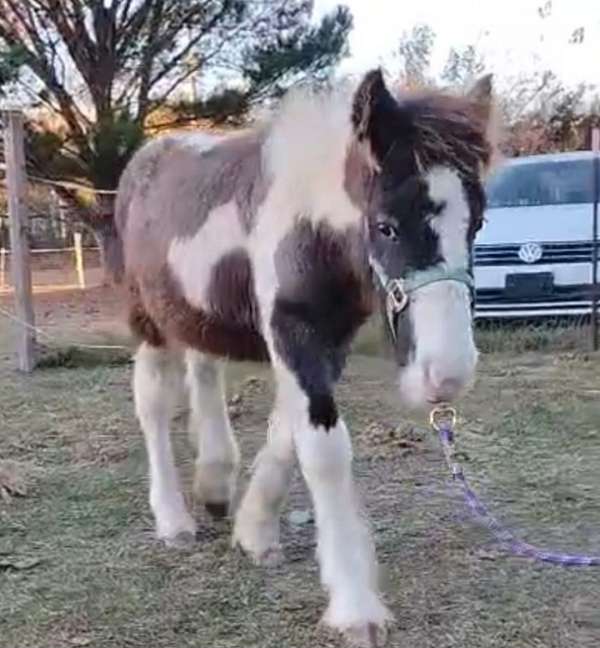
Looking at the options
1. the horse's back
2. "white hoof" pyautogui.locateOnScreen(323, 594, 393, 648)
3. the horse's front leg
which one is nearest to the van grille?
the horse's back

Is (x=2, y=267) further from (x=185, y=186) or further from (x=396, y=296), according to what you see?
(x=396, y=296)

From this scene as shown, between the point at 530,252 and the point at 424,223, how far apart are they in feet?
17.5

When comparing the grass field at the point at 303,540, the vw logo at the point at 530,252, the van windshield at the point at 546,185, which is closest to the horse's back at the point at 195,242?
the grass field at the point at 303,540

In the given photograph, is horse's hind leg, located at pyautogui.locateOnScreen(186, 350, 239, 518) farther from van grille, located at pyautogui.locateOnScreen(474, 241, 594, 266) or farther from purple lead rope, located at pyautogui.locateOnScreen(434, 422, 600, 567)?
van grille, located at pyautogui.locateOnScreen(474, 241, 594, 266)

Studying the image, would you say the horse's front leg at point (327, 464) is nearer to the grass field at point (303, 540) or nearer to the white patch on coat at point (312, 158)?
the grass field at point (303, 540)

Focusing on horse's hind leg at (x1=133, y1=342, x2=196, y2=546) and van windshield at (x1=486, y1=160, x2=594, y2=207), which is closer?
horse's hind leg at (x1=133, y1=342, x2=196, y2=546)

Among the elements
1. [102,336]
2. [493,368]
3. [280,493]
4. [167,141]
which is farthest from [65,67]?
[280,493]

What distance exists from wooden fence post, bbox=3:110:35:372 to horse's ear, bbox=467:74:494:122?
4657 mm

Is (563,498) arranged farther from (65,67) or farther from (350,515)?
(65,67)

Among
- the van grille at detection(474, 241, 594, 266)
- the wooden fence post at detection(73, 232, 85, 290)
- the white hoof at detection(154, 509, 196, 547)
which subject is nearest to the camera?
the white hoof at detection(154, 509, 196, 547)

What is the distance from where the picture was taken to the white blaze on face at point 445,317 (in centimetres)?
200

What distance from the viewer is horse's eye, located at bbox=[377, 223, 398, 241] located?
2.09 m

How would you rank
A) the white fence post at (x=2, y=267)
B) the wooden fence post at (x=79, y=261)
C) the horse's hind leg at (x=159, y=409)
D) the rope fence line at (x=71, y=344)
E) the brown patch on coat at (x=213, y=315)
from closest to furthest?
the brown patch on coat at (x=213, y=315) → the horse's hind leg at (x=159, y=409) → the rope fence line at (x=71, y=344) → the white fence post at (x=2, y=267) → the wooden fence post at (x=79, y=261)

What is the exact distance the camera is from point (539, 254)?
721 cm
